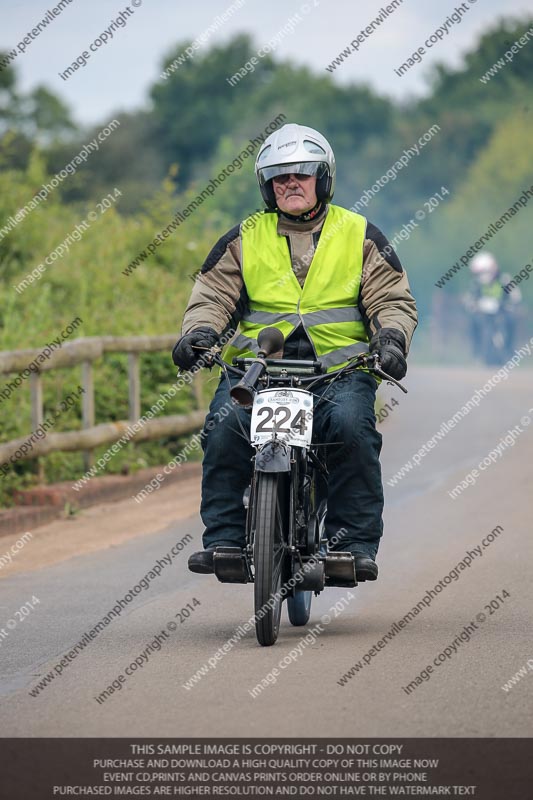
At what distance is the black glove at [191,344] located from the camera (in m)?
7.24

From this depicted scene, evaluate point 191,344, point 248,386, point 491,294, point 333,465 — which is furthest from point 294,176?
point 491,294

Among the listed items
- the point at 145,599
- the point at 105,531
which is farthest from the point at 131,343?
the point at 145,599

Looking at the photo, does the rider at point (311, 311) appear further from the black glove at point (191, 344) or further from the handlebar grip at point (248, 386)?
the handlebar grip at point (248, 386)

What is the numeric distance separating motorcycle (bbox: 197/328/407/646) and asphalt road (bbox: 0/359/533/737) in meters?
0.28

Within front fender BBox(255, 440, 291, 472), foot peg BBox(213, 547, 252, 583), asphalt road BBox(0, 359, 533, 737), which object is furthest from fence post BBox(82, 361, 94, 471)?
front fender BBox(255, 440, 291, 472)

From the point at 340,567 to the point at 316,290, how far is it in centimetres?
128

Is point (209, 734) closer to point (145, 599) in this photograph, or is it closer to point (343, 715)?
point (343, 715)

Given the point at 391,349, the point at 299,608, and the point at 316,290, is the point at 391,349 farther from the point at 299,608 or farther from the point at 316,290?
the point at 299,608

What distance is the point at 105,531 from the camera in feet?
38.8

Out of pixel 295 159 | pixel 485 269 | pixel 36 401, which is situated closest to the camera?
pixel 295 159

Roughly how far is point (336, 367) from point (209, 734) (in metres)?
2.48

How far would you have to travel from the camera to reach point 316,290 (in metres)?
7.44

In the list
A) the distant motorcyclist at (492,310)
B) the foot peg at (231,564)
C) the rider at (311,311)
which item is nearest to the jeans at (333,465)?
the rider at (311,311)

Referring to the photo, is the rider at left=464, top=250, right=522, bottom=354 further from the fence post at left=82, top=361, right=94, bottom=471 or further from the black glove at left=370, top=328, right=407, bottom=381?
the black glove at left=370, top=328, right=407, bottom=381
